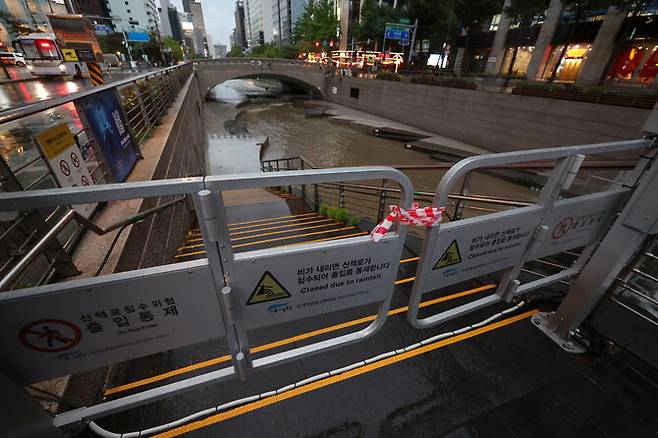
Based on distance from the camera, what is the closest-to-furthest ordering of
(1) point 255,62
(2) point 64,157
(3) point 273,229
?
(2) point 64,157
(3) point 273,229
(1) point 255,62

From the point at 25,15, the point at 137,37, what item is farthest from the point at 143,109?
the point at 137,37

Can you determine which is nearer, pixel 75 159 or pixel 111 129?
pixel 75 159

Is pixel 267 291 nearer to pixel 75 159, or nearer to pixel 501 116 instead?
pixel 75 159

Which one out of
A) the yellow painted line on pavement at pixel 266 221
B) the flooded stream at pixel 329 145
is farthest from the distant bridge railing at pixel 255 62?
the yellow painted line on pavement at pixel 266 221

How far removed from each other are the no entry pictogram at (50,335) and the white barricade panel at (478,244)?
6.78ft

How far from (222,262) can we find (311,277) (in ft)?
1.75

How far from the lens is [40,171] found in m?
5.96

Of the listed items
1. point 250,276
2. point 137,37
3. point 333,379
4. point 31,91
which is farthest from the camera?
point 137,37

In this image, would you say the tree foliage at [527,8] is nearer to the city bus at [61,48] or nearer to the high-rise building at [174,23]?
the city bus at [61,48]

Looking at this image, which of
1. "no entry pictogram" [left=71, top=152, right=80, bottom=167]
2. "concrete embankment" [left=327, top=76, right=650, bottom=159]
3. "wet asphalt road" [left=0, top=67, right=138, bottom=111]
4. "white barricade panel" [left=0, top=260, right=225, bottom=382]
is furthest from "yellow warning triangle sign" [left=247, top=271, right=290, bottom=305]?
"concrete embankment" [left=327, top=76, right=650, bottom=159]

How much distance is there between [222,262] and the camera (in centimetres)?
148

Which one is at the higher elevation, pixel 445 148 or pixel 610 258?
pixel 610 258

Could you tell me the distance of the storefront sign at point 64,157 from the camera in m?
2.75

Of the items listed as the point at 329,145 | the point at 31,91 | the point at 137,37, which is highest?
the point at 137,37
